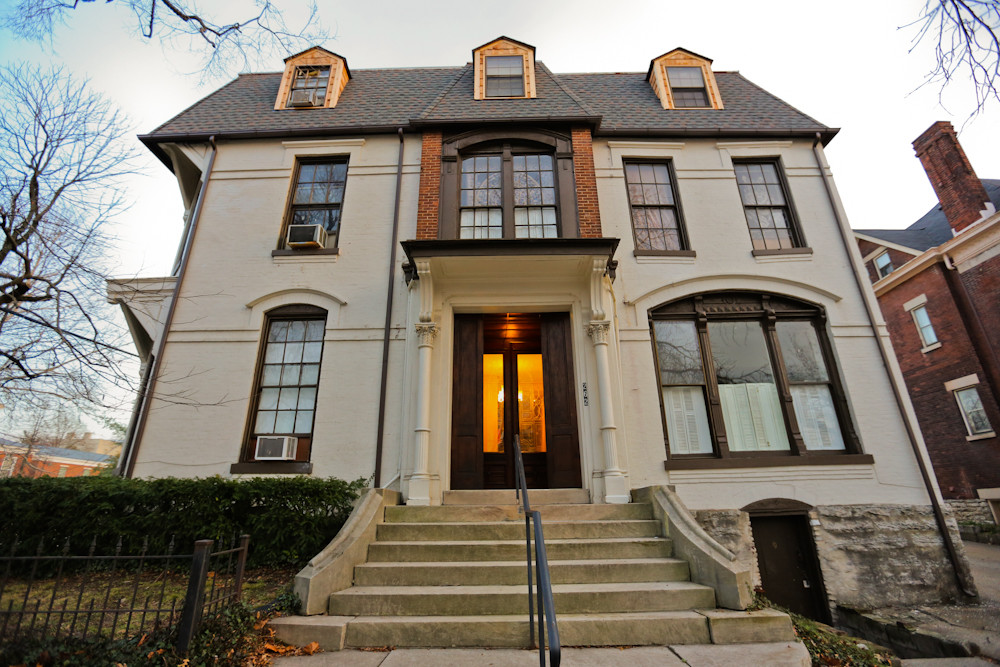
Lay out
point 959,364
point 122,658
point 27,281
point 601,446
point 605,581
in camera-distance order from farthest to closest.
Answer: point 959,364, point 601,446, point 27,281, point 605,581, point 122,658

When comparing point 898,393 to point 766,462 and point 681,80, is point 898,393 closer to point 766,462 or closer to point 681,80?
point 766,462

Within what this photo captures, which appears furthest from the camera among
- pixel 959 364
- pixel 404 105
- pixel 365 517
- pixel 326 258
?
pixel 959 364

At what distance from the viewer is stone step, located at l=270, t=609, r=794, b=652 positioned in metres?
3.65

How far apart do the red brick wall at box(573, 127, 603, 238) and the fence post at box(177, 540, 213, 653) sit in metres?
6.52

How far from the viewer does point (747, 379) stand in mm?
7473

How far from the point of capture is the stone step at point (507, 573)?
443 centimetres

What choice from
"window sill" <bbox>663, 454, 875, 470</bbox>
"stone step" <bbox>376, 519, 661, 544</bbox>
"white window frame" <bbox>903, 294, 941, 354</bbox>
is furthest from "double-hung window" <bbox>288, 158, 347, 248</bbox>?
"white window frame" <bbox>903, 294, 941, 354</bbox>

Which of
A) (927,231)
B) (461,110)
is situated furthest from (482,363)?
(927,231)

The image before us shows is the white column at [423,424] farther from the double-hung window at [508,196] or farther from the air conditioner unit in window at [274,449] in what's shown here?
the double-hung window at [508,196]

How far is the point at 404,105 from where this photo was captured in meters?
9.84

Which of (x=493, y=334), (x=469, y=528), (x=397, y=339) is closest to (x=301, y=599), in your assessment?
(x=469, y=528)

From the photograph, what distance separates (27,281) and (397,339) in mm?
4692

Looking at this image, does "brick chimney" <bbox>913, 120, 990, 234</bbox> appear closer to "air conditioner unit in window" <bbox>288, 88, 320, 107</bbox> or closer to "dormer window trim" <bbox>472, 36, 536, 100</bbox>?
A: "dormer window trim" <bbox>472, 36, 536, 100</bbox>

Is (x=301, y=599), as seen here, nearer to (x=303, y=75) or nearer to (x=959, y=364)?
(x=303, y=75)
